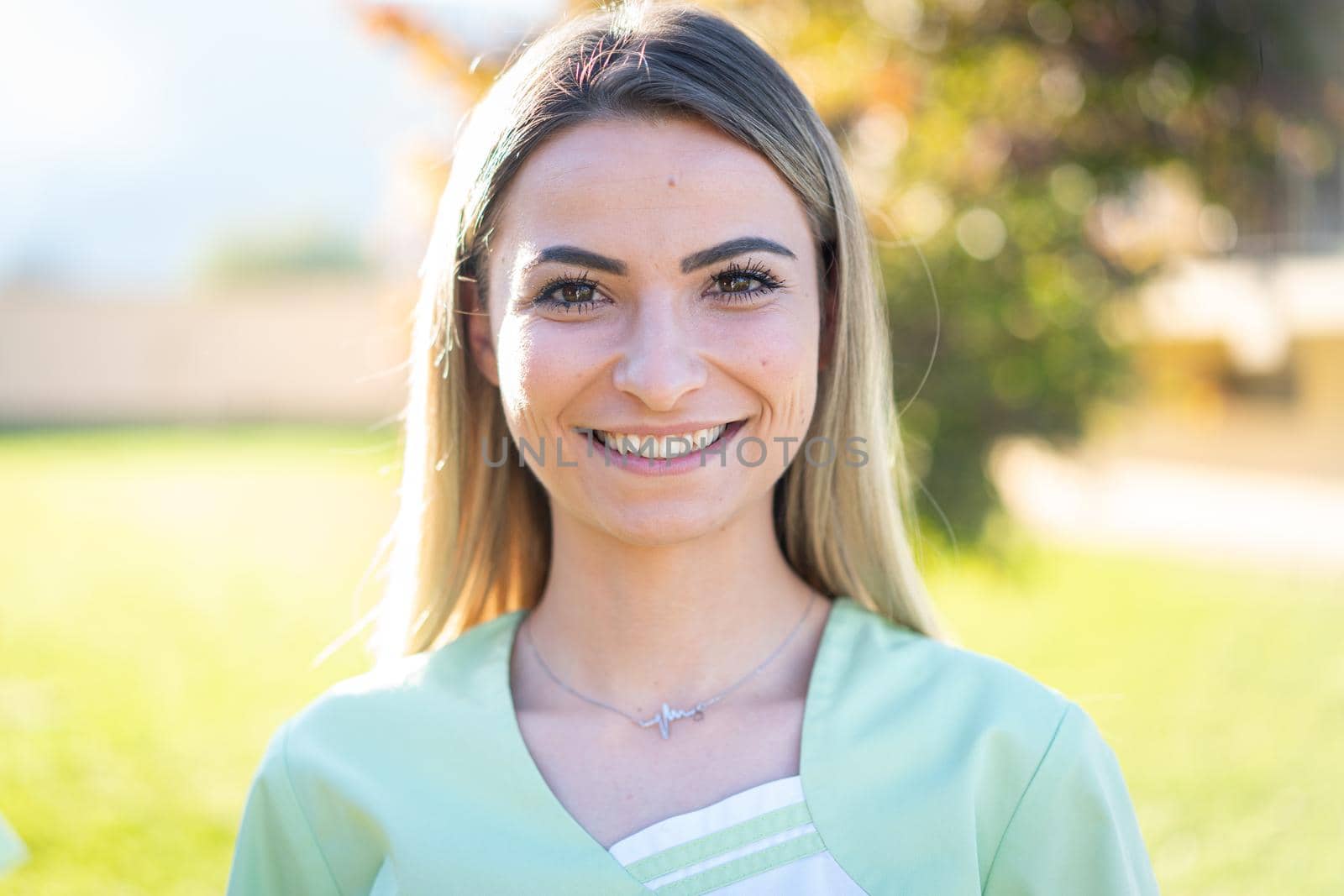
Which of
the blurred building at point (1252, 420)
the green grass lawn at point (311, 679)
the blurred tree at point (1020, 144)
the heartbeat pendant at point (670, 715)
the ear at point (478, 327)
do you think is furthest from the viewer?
the blurred building at point (1252, 420)

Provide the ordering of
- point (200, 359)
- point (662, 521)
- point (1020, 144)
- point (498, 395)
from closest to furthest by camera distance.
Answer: point (662, 521) < point (498, 395) < point (1020, 144) < point (200, 359)

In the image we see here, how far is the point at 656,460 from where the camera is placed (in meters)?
1.79

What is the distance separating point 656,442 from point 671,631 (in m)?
0.35

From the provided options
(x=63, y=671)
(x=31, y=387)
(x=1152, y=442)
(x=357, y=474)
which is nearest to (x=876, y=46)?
(x=63, y=671)

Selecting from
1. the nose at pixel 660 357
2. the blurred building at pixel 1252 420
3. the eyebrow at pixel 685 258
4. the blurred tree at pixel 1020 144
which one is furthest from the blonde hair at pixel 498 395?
Answer: the blurred building at pixel 1252 420

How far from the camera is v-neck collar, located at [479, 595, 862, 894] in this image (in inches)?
67.1

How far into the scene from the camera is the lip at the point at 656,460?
5.84 ft

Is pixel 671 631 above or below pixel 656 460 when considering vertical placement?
below

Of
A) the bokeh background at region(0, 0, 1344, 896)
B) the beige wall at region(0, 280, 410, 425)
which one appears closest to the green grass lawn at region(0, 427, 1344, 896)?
the bokeh background at region(0, 0, 1344, 896)

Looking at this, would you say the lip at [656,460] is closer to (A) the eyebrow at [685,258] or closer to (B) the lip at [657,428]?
(B) the lip at [657,428]

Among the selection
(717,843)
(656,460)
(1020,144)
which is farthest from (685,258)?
(1020,144)

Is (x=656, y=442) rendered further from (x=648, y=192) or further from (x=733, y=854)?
(x=733, y=854)

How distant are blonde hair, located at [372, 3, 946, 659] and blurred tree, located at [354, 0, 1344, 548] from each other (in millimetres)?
1923

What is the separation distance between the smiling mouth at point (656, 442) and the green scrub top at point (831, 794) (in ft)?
1.37
